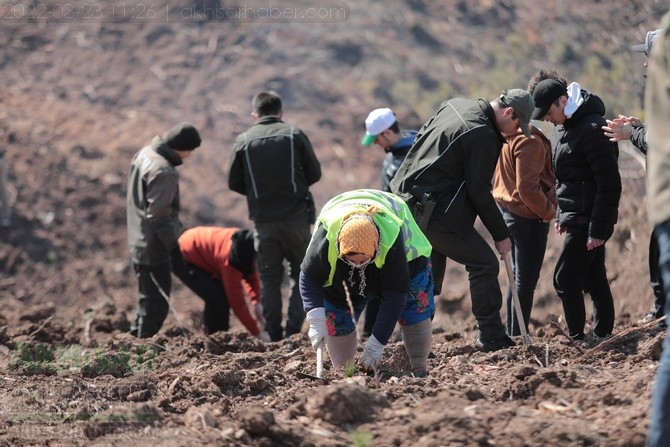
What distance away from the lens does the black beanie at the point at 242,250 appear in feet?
26.8

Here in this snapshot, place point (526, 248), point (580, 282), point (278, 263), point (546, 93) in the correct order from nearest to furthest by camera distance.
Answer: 1. point (546, 93)
2. point (580, 282)
3. point (526, 248)
4. point (278, 263)

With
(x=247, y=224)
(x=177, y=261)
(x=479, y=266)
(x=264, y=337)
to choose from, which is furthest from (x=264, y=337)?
(x=247, y=224)

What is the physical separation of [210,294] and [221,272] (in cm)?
24

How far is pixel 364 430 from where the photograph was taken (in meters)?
4.23

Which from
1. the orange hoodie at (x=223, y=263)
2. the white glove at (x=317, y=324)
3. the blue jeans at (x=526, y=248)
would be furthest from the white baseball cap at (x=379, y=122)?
the white glove at (x=317, y=324)

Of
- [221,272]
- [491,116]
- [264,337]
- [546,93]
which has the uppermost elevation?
[546,93]

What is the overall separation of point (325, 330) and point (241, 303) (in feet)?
9.42

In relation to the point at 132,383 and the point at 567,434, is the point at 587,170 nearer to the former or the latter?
the point at 567,434

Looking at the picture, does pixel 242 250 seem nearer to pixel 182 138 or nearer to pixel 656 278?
pixel 182 138

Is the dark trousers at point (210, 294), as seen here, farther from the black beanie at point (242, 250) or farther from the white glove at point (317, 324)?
the white glove at point (317, 324)

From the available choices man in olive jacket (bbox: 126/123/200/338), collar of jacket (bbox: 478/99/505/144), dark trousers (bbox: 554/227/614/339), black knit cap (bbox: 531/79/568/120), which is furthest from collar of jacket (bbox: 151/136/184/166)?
dark trousers (bbox: 554/227/614/339)

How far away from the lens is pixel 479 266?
20.8 ft

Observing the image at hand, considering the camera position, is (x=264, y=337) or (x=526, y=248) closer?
(x=526, y=248)

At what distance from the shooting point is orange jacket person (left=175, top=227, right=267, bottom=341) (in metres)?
8.20
